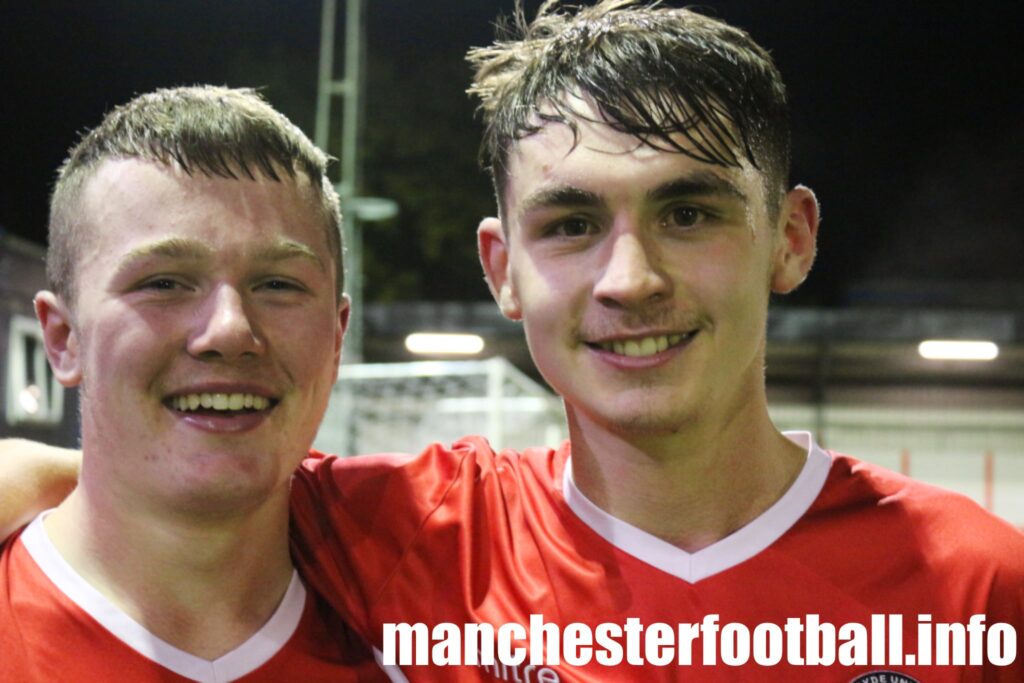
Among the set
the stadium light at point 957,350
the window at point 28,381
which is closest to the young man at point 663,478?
the window at point 28,381

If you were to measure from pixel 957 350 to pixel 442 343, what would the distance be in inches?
212

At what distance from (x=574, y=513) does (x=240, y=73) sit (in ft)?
26.2

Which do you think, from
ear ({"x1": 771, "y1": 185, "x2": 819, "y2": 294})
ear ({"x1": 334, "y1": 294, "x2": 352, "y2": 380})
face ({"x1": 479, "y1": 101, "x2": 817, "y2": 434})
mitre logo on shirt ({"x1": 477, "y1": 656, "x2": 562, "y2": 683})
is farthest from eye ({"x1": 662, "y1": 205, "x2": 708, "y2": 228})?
mitre logo on shirt ({"x1": 477, "y1": 656, "x2": 562, "y2": 683})

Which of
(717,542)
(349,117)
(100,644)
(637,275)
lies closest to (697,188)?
(637,275)

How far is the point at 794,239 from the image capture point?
175 centimetres

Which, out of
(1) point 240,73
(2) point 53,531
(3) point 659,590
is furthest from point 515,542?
(1) point 240,73

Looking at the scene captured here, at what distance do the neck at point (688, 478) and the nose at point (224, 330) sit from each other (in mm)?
534

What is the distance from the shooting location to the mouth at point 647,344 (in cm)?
152

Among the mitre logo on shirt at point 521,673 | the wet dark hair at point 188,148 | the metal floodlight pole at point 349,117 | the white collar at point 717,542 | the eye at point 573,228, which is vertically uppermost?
the metal floodlight pole at point 349,117

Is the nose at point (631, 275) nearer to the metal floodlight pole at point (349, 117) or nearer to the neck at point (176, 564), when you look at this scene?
the neck at point (176, 564)

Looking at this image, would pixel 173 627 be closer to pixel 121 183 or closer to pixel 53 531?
pixel 53 531

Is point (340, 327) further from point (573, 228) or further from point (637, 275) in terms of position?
point (637, 275)

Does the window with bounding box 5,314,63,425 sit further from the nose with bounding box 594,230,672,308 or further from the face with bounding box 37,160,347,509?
the nose with bounding box 594,230,672,308

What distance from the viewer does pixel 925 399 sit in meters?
11.3
